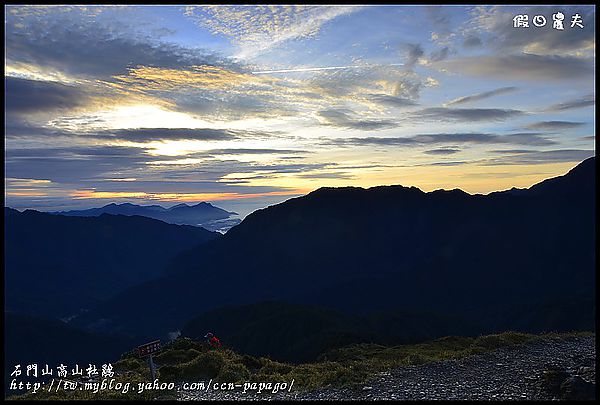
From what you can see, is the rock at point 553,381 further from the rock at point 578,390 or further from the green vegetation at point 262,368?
the green vegetation at point 262,368

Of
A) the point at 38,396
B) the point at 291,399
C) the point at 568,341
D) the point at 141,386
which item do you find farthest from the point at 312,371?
the point at 568,341

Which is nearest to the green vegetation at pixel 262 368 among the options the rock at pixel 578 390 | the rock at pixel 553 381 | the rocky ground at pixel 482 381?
the rocky ground at pixel 482 381

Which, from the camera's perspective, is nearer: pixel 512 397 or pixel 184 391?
pixel 512 397

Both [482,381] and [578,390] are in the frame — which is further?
[482,381]

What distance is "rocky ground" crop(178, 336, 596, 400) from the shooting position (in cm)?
1977

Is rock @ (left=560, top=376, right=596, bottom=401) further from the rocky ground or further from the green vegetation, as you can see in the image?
the green vegetation

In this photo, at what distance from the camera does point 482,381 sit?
22.2m

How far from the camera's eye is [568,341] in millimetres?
31078

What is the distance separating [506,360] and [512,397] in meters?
7.73

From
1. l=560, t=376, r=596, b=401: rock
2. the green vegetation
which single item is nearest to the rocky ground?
l=560, t=376, r=596, b=401: rock

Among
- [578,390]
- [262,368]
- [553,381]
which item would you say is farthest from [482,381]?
[262,368]

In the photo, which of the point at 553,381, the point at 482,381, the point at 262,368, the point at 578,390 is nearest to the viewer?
the point at 578,390

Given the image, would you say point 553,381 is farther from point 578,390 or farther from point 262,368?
point 262,368

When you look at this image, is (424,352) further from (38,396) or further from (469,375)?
(38,396)
